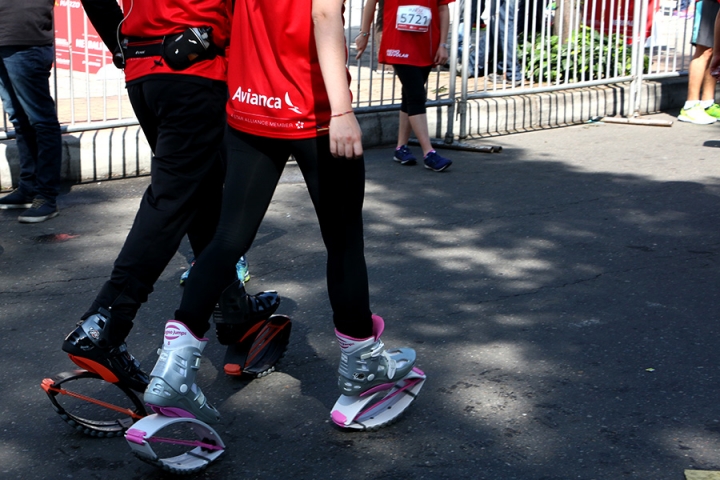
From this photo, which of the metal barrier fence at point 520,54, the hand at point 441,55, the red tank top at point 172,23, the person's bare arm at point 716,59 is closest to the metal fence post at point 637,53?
the metal barrier fence at point 520,54

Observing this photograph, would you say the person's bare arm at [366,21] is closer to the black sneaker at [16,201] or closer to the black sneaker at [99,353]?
the black sneaker at [16,201]

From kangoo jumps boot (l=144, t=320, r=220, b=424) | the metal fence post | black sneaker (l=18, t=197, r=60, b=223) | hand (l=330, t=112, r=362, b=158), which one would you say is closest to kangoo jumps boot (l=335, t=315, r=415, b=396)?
kangoo jumps boot (l=144, t=320, r=220, b=424)

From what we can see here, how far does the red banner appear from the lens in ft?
23.3

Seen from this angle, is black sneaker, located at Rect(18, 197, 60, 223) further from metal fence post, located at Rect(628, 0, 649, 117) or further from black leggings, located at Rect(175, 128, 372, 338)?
metal fence post, located at Rect(628, 0, 649, 117)

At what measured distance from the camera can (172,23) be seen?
332cm

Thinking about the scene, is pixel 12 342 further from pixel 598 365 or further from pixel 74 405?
pixel 598 365

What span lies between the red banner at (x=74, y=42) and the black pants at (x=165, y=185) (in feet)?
13.2

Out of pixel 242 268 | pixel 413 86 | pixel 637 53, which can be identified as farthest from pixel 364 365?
pixel 637 53

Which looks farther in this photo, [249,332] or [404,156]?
[404,156]

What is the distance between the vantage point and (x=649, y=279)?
15.7 ft

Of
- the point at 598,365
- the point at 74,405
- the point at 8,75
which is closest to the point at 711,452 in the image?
the point at 598,365

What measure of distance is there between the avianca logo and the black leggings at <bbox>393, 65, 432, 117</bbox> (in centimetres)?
446

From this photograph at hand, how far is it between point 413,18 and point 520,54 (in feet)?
10.0

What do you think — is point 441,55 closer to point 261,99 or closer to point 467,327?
point 467,327
